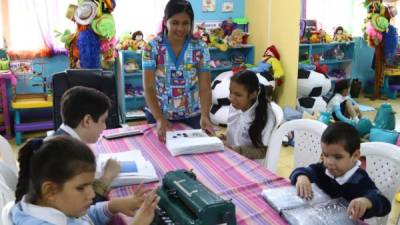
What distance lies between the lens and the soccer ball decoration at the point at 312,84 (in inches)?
150

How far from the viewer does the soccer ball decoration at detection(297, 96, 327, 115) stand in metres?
3.62

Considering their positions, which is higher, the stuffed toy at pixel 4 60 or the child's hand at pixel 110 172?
the stuffed toy at pixel 4 60

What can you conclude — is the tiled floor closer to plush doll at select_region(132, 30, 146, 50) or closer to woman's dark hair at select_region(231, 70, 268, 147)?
woman's dark hair at select_region(231, 70, 268, 147)

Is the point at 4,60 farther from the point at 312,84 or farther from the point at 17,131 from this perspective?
the point at 312,84

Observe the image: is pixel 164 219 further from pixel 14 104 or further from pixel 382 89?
pixel 14 104

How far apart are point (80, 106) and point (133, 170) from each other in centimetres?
30

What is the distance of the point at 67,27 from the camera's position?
4414 millimetres

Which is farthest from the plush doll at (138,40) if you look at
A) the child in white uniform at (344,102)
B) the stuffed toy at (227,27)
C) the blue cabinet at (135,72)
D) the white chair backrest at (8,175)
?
the white chair backrest at (8,175)

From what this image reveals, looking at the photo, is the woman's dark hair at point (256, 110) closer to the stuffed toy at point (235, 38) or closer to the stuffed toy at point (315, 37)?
the stuffed toy at point (315, 37)

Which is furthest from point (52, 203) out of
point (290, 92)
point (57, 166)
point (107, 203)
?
point (290, 92)

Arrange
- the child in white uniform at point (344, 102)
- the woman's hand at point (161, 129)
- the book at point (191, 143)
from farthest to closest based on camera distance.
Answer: the child in white uniform at point (344, 102) → the woman's hand at point (161, 129) → the book at point (191, 143)

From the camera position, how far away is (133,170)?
1501 millimetres

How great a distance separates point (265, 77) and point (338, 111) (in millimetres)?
1221

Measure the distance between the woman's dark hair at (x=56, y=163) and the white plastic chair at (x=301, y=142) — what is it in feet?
3.64
